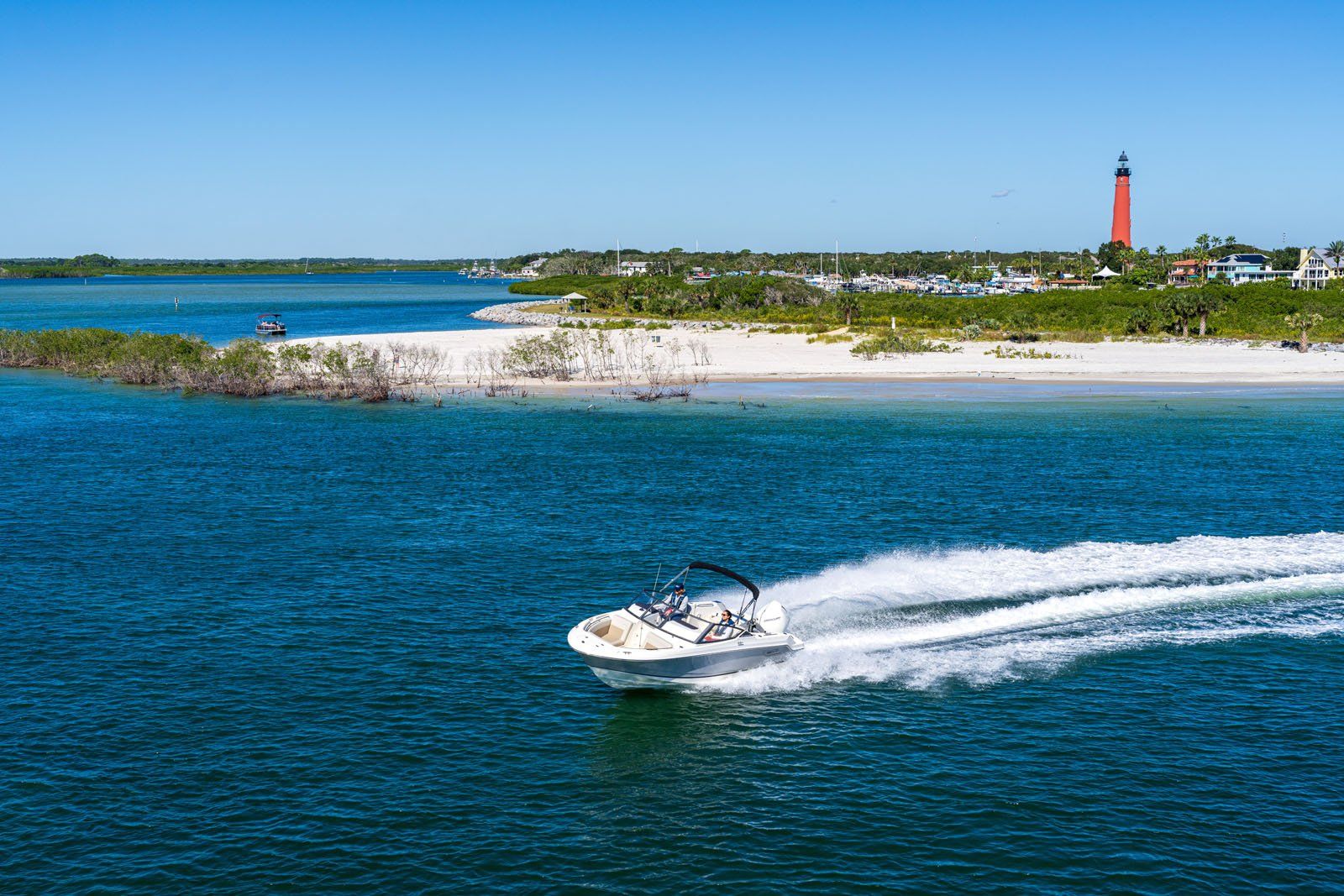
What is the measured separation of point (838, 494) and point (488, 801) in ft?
104

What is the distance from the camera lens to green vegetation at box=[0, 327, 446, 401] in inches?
3597

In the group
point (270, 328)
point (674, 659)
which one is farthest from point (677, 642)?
point (270, 328)

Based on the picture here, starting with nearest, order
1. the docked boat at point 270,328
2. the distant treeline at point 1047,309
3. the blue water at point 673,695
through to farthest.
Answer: the blue water at point 673,695, the distant treeline at point 1047,309, the docked boat at point 270,328

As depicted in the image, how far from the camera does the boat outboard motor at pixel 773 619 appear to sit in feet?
99.1

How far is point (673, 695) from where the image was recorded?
29.0m

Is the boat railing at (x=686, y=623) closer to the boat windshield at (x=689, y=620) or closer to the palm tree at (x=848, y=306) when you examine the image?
the boat windshield at (x=689, y=620)

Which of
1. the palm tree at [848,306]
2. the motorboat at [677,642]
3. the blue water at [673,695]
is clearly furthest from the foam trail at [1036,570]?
the palm tree at [848,306]

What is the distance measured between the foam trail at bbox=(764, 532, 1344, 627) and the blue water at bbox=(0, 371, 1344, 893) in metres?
0.21

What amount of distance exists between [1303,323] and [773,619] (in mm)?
98870

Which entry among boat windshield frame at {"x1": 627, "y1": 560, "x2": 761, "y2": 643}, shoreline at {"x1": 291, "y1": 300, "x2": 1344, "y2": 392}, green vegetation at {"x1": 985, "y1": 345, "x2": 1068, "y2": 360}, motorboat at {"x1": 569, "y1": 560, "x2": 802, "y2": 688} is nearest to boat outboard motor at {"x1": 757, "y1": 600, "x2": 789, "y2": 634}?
motorboat at {"x1": 569, "y1": 560, "x2": 802, "y2": 688}

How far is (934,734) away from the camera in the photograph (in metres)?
26.7

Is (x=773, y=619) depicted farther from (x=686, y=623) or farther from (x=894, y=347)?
(x=894, y=347)

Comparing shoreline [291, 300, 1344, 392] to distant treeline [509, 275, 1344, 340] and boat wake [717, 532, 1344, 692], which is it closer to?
distant treeline [509, 275, 1344, 340]

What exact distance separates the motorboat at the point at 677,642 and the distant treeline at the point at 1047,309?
3972 inches
